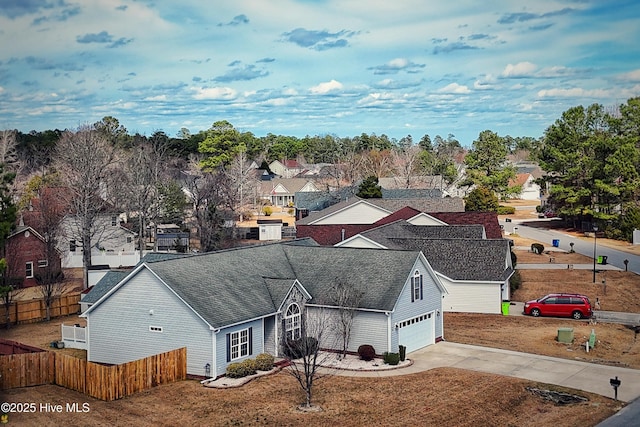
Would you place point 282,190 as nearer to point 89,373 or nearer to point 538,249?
point 538,249

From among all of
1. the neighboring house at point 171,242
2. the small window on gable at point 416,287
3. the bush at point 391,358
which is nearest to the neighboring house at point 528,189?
the neighboring house at point 171,242

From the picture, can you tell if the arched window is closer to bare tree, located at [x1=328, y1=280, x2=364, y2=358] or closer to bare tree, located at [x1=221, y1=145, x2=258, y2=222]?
bare tree, located at [x1=328, y1=280, x2=364, y2=358]

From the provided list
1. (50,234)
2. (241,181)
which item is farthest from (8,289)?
(241,181)

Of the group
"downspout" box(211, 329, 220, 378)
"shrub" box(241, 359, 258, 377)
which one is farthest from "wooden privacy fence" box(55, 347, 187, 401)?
"shrub" box(241, 359, 258, 377)

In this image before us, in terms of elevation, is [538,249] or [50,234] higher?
[50,234]

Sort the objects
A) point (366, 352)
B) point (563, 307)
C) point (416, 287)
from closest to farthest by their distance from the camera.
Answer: point (366, 352), point (416, 287), point (563, 307)

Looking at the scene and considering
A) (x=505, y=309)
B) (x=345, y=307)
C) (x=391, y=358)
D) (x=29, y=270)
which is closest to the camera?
(x=391, y=358)

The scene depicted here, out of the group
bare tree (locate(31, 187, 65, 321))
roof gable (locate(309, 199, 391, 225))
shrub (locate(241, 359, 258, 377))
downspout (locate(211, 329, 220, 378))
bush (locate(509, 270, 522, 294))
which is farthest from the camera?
roof gable (locate(309, 199, 391, 225))
